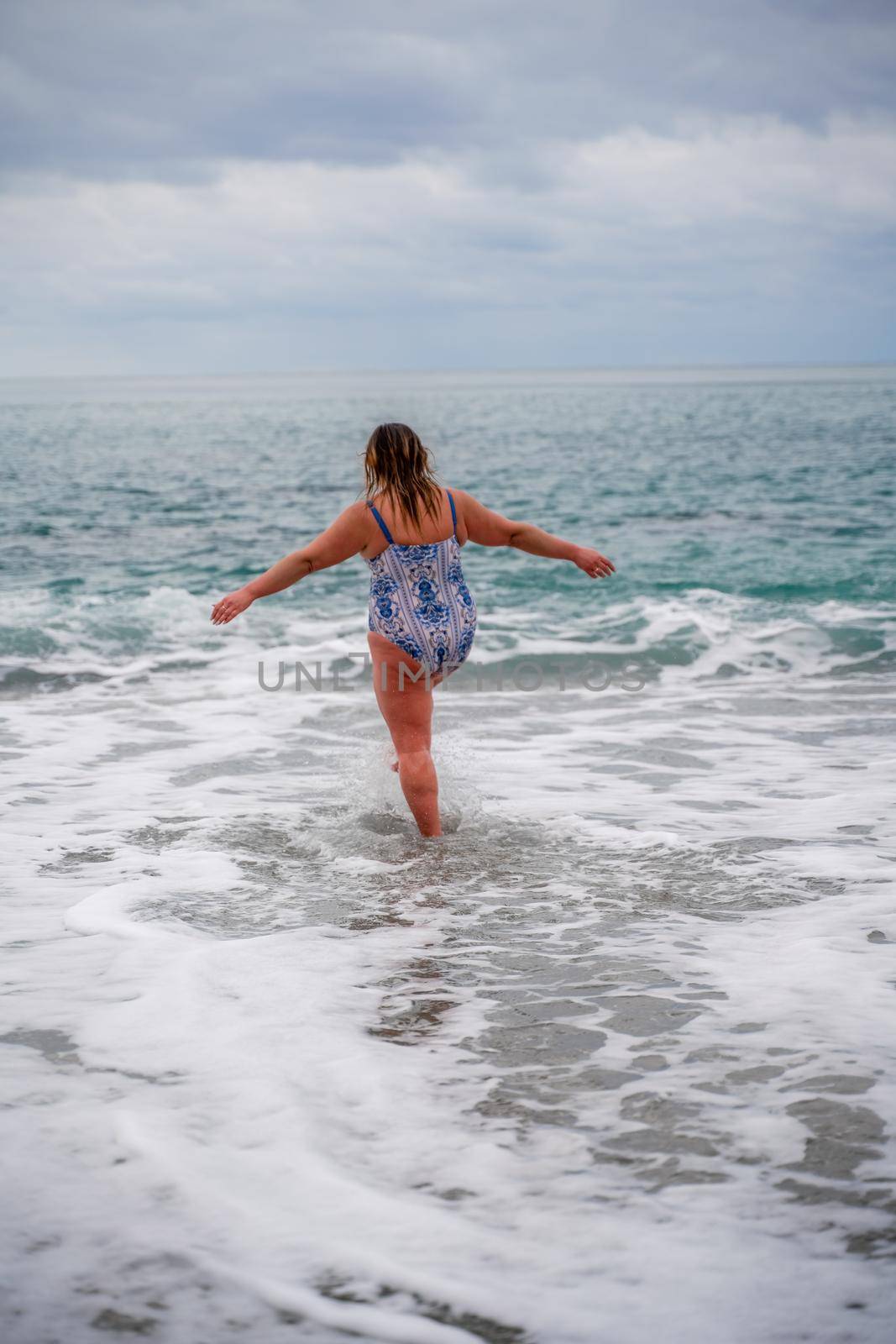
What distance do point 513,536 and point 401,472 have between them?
0.66m

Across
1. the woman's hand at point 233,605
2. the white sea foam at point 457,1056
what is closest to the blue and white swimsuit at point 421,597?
the woman's hand at point 233,605

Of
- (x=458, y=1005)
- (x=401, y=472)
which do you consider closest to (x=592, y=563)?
(x=401, y=472)

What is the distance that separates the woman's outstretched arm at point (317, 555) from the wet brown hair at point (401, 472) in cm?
14

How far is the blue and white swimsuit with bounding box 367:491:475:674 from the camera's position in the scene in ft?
16.3

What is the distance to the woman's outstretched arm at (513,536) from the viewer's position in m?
5.06

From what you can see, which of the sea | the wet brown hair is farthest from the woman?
the sea

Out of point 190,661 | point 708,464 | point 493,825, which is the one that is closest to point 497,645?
point 190,661

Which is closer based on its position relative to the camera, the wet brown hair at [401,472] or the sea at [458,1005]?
the sea at [458,1005]

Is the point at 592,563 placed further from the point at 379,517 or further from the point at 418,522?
the point at 379,517

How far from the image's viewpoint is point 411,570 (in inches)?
196

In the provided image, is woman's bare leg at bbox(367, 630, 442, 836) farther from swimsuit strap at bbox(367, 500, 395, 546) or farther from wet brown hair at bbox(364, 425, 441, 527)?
wet brown hair at bbox(364, 425, 441, 527)

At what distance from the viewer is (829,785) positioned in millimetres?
6133

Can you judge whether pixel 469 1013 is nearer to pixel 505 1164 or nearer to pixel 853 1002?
pixel 505 1164

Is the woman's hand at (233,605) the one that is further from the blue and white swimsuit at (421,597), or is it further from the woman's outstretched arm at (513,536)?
the woman's outstretched arm at (513,536)
